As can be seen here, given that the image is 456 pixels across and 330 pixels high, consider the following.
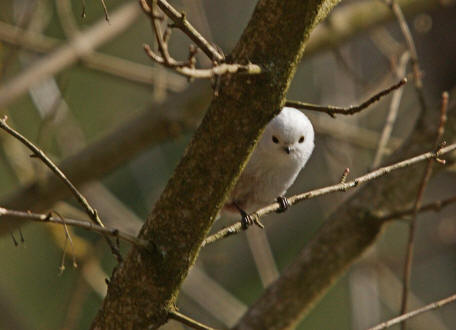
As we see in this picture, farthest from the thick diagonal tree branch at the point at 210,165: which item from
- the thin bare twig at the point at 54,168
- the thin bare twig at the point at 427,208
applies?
the thin bare twig at the point at 427,208

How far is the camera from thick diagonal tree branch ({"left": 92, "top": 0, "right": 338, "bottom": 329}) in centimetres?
157

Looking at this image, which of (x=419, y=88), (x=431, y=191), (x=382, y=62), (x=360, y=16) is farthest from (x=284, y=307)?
(x=382, y=62)

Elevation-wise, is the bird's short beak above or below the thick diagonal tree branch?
above

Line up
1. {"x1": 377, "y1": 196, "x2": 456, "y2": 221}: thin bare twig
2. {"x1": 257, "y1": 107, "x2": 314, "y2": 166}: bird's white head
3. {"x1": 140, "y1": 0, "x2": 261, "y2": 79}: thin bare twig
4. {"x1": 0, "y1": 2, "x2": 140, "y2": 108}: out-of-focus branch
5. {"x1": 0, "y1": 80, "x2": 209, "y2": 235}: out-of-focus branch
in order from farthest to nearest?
{"x1": 0, "y1": 2, "x2": 140, "y2": 108}: out-of-focus branch < {"x1": 0, "y1": 80, "x2": 209, "y2": 235}: out-of-focus branch < {"x1": 257, "y1": 107, "x2": 314, "y2": 166}: bird's white head < {"x1": 377, "y1": 196, "x2": 456, "y2": 221}: thin bare twig < {"x1": 140, "y1": 0, "x2": 261, "y2": 79}: thin bare twig

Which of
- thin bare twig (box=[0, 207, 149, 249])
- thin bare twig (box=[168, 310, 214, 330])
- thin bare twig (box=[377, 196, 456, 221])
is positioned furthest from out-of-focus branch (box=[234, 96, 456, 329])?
thin bare twig (box=[0, 207, 149, 249])

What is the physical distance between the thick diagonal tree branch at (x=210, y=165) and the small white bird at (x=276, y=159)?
139 cm

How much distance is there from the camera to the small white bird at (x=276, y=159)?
312 centimetres

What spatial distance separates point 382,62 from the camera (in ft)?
21.2

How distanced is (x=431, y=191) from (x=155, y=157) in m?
2.23

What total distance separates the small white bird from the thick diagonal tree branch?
139 centimetres

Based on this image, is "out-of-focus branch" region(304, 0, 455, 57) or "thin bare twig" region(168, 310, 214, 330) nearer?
"thin bare twig" region(168, 310, 214, 330)

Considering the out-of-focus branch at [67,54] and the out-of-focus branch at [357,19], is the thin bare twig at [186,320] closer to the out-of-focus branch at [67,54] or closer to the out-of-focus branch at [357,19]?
the out-of-focus branch at [67,54]

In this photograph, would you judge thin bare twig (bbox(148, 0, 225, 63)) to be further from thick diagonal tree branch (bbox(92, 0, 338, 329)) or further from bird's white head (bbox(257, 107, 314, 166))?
bird's white head (bbox(257, 107, 314, 166))

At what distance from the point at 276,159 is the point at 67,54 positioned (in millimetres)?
1304
